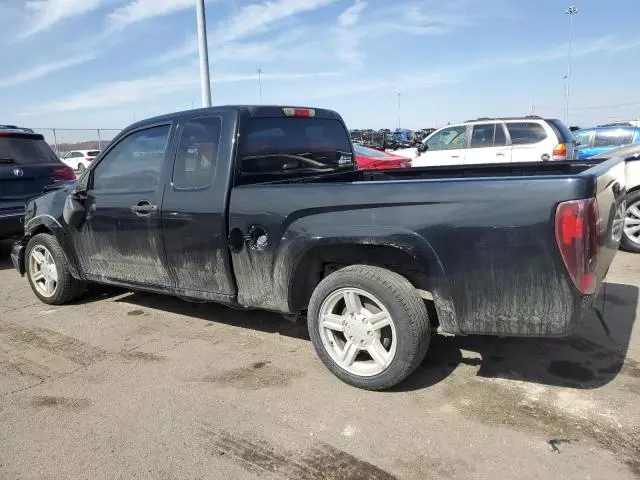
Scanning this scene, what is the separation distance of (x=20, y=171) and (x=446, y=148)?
7.90 metres

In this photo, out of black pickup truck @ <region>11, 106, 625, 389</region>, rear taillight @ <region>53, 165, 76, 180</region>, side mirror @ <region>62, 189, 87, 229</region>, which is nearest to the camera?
black pickup truck @ <region>11, 106, 625, 389</region>

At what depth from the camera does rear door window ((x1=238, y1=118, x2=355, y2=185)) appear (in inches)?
155

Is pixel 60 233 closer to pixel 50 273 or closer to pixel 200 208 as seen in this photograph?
pixel 50 273

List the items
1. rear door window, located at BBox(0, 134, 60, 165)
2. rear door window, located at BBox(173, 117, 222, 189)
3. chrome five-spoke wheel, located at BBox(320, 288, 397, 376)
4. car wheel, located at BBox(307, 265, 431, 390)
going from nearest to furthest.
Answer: car wheel, located at BBox(307, 265, 431, 390), chrome five-spoke wheel, located at BBox(320, 288, 397, 376), rear door window, located at BBox(173, 117, 222, 189), rear door window, located at BBox(0, 134, 60, 165)

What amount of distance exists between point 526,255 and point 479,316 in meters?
0.45

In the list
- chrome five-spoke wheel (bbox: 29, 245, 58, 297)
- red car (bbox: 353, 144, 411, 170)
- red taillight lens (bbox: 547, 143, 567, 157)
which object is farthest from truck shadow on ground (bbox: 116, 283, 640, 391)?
red taillight lens (bbox: 547, 143, 567, 157)

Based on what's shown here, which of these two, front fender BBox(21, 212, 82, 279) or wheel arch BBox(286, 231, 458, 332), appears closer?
wheel arch BBox(286, 231, 458, 332)

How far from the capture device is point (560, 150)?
988 centimetres

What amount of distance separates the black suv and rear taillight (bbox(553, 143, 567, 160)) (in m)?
8.43

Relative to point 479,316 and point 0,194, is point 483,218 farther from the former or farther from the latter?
point 0,194

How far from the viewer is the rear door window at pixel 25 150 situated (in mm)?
7387

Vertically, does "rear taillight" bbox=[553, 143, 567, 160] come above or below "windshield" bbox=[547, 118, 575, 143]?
below

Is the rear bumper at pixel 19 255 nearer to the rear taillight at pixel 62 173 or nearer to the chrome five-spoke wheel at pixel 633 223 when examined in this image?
the rear taillight at pixel 62 173

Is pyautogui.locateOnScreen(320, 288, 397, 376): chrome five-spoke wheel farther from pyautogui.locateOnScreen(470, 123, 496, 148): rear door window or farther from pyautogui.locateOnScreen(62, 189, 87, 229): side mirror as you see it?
pyautogui.locateOnScreen(470, 123, 496, 148): rear door window
